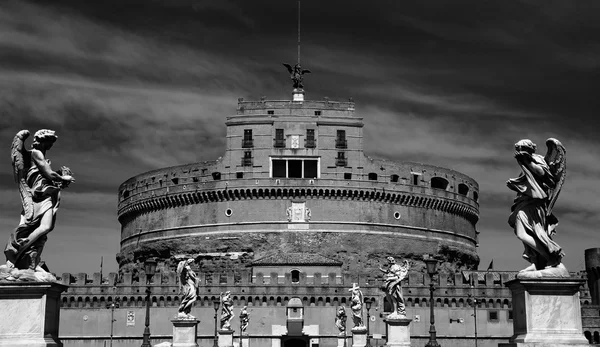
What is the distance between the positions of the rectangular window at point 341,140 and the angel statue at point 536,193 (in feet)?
229

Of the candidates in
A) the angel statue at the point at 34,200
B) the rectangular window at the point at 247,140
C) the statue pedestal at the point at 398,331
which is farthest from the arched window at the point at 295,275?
the angel statue at the point at 34,200

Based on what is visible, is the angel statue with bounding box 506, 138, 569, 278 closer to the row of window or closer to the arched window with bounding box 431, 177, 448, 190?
the row of window

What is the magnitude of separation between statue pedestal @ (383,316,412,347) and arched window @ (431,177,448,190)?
6345cm

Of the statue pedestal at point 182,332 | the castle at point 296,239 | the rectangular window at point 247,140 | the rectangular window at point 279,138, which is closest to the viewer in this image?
the statue pedestal at point 182,332

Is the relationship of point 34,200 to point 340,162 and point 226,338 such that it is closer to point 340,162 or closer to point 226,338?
point 226,338

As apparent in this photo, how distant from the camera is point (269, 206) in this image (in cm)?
7900

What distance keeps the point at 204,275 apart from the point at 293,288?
382 inches

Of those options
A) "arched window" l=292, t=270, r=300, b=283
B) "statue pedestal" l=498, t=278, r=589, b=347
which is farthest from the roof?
"statue pedestal" l=498, t=278, r=589, b=347

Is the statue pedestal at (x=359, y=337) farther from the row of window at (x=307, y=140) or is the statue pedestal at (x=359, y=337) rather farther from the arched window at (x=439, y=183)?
the arched window at (x=439, y=183)

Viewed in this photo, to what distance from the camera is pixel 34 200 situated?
36.2 feet

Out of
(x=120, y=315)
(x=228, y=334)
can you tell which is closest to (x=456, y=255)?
(x=120, y=315)

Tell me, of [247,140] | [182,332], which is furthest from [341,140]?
[182,332]

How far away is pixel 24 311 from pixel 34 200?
1.43 m

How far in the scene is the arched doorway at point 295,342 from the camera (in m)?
68.0
